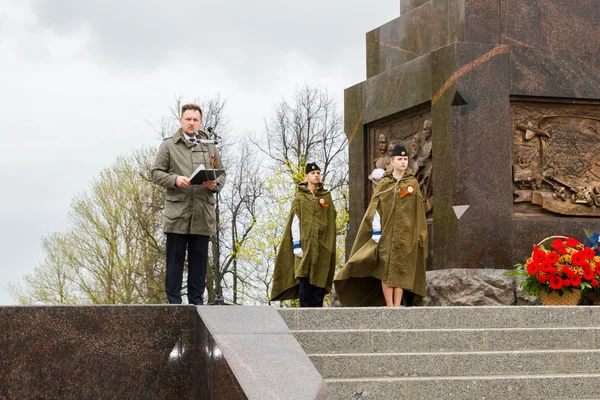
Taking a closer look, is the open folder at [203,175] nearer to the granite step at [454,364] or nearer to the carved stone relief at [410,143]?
the granite step at [454,364]

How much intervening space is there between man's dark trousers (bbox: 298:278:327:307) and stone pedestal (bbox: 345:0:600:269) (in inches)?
56.4

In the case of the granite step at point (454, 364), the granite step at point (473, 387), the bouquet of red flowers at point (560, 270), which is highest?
the bouquet of red flowers at point (560, 270)

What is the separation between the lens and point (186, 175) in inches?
382

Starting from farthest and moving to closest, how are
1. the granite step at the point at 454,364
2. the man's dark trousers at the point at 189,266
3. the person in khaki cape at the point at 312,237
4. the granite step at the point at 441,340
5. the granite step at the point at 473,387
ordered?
the person in khaki cape at the point at 312,237, the man's dark trousers at the point at 189,266, the granite step at the point at 441,340, the granite step at the point at 454,364, the granite step at the point at 473,387

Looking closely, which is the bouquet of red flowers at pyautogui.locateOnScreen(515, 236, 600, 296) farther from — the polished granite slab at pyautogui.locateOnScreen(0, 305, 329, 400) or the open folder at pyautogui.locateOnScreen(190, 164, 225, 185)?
the polished granite slab at pyautogui.locateOnScreen(0, 305, 329, 400)

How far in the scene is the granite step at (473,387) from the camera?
745 centimetres

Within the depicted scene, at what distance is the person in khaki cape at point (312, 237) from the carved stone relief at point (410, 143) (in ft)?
3.94

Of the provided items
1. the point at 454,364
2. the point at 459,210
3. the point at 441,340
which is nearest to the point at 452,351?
the point at 441,340

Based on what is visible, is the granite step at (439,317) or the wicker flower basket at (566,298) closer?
the granite step at (439,317)

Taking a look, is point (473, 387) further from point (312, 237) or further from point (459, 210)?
point (312, 237)

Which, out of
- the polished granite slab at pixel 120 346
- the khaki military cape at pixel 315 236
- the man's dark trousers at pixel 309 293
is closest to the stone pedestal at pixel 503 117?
the khaki military cape at pixel 315 236

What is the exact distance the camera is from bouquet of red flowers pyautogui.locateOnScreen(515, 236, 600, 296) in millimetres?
10750

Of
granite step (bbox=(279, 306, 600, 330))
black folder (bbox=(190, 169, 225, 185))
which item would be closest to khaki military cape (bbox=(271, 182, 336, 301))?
black folder (bbox=(190, 169, 225, 185))

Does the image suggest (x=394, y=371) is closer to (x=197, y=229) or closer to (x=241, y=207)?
(x=197, y=229)
